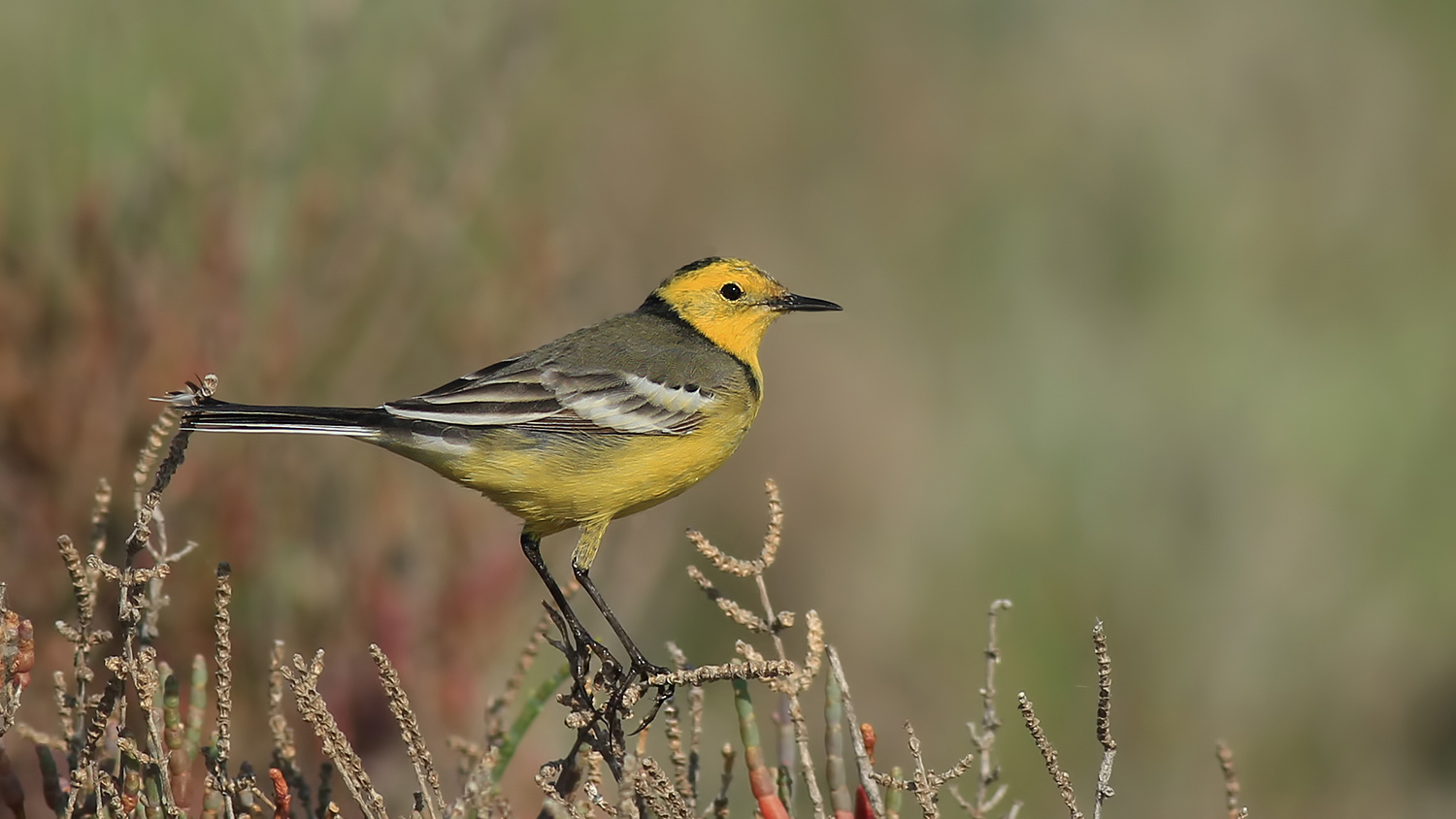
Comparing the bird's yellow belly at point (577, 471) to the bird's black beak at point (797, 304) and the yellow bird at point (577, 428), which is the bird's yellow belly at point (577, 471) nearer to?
the yellow bird at point (577, 428)

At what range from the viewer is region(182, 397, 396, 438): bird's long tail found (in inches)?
139


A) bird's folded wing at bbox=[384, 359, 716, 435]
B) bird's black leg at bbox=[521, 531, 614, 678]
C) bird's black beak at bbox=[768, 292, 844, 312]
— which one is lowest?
bird's black leg at bbox=[521, 531, 614, 678]

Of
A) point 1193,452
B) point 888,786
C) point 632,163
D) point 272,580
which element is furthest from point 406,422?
point 632,163

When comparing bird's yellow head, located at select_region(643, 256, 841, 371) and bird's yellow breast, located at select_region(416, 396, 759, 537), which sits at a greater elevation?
bird's yellow head, located at select_region(643, 256, 841, 371)

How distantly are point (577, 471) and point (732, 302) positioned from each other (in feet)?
3.74

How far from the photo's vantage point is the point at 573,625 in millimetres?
3857

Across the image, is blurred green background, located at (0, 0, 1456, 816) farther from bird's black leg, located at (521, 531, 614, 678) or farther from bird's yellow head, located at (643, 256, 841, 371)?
bird's black leg, located at (521, 531, 614, 678)

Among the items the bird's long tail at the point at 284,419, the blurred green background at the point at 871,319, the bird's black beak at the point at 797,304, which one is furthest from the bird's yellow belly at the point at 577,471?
the blurred green background at the point at 871,319

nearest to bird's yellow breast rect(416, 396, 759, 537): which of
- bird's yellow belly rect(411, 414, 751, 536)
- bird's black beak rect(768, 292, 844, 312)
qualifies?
bird's yellow belly rect(411, 414, 751, 536)

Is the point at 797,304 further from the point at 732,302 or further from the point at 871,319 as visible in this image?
the point at 871,319

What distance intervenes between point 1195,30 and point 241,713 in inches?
267

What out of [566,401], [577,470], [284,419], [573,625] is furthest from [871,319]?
[284,419]

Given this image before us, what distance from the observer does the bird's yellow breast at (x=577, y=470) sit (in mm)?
4215

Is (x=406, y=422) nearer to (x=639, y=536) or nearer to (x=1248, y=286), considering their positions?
(x=639, y=536)
